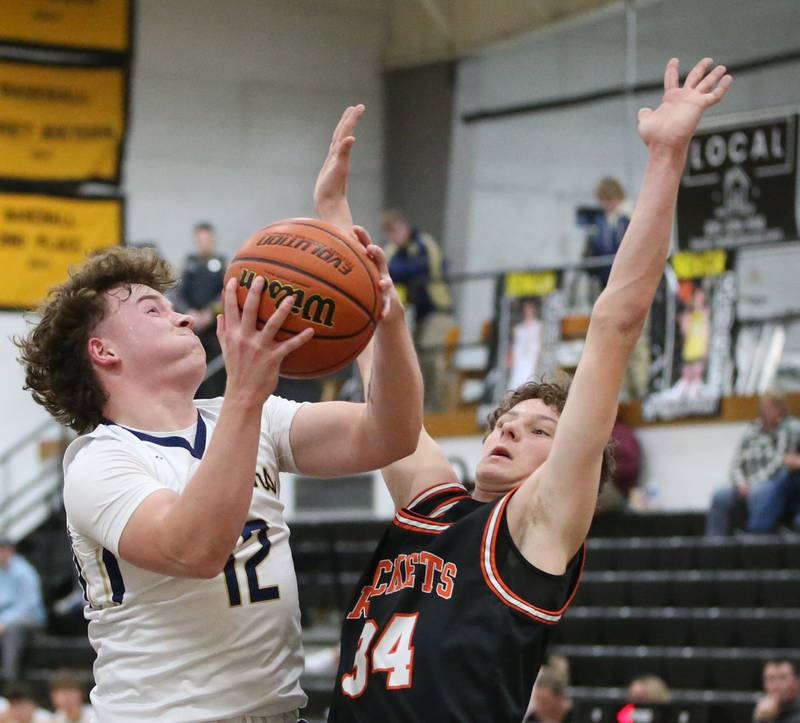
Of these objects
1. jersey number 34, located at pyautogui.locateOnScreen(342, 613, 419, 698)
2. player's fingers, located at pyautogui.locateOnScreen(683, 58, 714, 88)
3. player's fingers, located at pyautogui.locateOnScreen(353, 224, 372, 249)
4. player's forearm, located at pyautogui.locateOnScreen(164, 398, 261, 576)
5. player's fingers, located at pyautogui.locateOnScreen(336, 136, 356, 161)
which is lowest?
jersey number 34, located at pyautogui.locateOnScreen(342, 613, 419, 698)

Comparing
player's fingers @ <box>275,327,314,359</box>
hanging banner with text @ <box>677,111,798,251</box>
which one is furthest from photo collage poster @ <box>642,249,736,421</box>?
player's fingers @ <box>275,327,314,359</box>

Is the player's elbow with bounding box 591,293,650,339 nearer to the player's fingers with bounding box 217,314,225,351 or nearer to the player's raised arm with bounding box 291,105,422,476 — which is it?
the player's raised arm with bounding box 291,105,422,476

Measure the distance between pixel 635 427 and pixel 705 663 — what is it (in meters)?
2.82

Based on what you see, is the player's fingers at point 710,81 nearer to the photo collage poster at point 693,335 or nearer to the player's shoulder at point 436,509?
the player's shoulder at point 436,509

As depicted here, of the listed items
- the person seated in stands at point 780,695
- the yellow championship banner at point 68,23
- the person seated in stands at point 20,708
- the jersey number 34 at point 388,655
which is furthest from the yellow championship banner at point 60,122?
the jersey number 34 at point 388,655

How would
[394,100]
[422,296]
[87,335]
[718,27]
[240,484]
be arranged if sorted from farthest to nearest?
[394,100]
[718,27]
[422,296]
[87,335]
[240,484]

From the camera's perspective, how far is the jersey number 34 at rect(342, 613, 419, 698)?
2723 mm

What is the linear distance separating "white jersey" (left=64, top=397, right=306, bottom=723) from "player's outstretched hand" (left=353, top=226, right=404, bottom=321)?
460mm

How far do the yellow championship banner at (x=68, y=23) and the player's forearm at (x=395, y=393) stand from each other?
11.7 meters

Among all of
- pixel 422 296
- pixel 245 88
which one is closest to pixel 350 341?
pixel 422 296

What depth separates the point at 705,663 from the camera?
8.36 m

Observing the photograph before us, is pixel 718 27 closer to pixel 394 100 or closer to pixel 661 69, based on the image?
pixel 661 69

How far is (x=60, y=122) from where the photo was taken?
13.8 m

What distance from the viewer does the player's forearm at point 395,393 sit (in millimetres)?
2824
